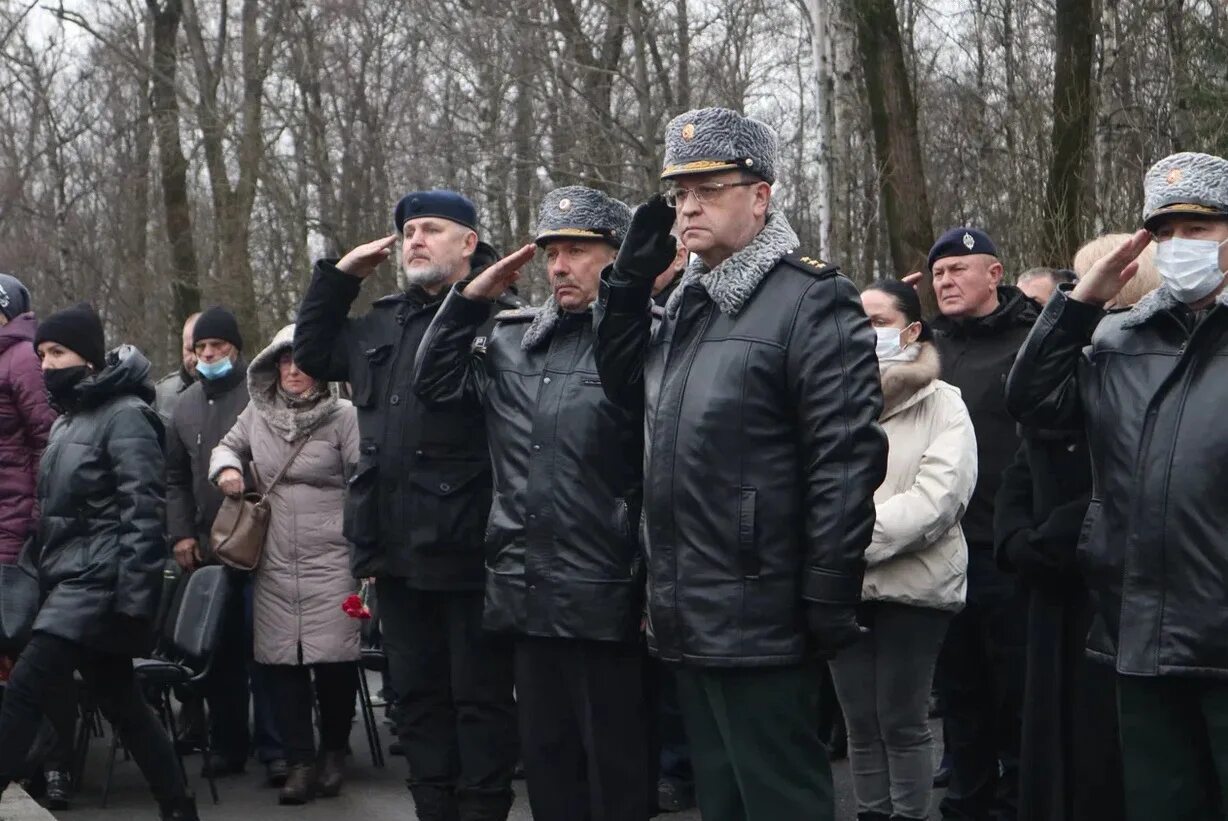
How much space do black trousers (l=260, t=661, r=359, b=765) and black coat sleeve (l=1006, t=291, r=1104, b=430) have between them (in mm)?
4279

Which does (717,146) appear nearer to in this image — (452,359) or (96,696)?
(452,359)

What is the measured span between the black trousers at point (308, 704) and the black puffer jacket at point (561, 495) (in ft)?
9.82

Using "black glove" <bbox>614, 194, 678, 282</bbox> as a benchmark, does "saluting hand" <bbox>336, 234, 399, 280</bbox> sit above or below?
above

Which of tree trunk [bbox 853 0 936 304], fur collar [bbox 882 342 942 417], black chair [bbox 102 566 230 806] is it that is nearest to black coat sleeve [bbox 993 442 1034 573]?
fur collar [bbox 882 342 942 417]

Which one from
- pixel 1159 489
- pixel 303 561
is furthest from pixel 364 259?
pixel 1159 489

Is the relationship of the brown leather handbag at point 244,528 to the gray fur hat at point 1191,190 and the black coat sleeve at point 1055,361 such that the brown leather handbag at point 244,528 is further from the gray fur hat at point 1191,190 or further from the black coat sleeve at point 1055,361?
the gray fur hat at point 1191,190

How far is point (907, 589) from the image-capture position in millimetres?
6219

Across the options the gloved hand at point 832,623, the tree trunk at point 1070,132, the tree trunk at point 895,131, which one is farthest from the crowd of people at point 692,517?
the tree trunk at point 895,131

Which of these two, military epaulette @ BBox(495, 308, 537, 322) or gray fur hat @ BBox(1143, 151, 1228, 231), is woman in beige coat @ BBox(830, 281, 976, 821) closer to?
military epaulette @ BBox(495, 308, 537, 322)

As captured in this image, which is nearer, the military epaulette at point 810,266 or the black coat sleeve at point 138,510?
the military epaulette at point 810,266

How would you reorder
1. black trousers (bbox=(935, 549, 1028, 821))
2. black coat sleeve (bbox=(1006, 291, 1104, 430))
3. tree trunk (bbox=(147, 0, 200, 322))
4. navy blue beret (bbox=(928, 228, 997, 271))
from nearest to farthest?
black coat sleeve (bbox=(1006, 291, 1104, 430))
black trousers (bbox=(935, 549, 1028, 821))
navy blue beret (bbox=(928, 228, 997, 271))
tree trunk (bbox=(147, 0, 200, 322))

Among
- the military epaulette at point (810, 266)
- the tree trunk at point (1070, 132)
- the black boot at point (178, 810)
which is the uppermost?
the tree trunk at point (1070, 132)

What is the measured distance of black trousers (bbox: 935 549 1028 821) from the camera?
708 centimetres

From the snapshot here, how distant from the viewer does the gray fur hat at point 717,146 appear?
4.79 m
